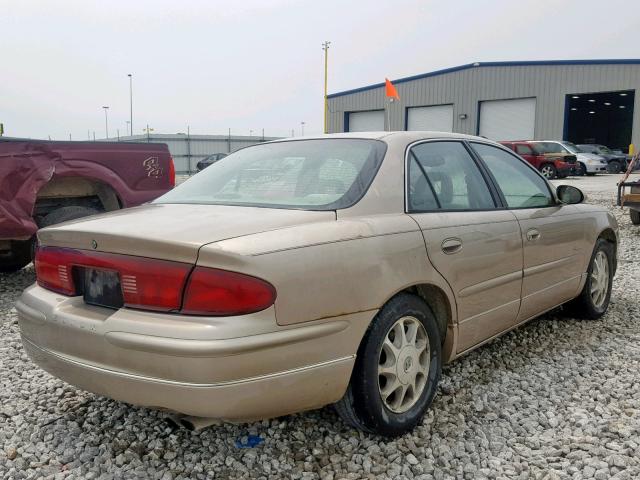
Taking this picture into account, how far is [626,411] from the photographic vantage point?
3021mm

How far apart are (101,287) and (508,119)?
33316 mm

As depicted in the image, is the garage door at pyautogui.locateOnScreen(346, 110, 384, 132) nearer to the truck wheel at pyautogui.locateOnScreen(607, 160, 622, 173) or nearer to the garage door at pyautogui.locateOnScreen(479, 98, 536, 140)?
the garage door at pyautogui.locateOnScreen(479, 98, 536, 140)

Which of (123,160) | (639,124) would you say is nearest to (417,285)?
(123,160)

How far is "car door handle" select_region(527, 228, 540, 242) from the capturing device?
3527mm

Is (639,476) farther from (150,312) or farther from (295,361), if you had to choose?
(150,312)

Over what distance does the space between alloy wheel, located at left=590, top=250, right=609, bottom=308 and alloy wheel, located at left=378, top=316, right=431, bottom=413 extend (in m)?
2.37

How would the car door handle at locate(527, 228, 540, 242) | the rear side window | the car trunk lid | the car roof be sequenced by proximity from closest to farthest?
the car trunk lid → the car roof → the car door handle at locate(527, 228, 540, 242) → the rear side window

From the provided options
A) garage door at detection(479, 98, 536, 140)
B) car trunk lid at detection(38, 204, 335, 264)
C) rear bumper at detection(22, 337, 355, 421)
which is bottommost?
rear bumper at detection(22, 337, 355, 421)

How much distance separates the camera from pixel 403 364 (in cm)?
264

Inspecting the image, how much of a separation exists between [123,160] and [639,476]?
5.27 metres

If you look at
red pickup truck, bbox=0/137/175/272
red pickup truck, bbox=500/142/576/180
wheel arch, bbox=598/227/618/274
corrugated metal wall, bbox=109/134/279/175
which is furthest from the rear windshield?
corrugated metal wall, bbox=109/134/279/175

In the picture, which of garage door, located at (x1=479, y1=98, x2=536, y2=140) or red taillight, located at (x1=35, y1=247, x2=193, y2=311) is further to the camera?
garage door, located at (x1=479, y1=98, x2=536, y2=140)

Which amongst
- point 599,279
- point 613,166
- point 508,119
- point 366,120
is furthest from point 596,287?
point 366,120

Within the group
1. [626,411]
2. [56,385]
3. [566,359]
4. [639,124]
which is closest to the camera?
[626,411]
